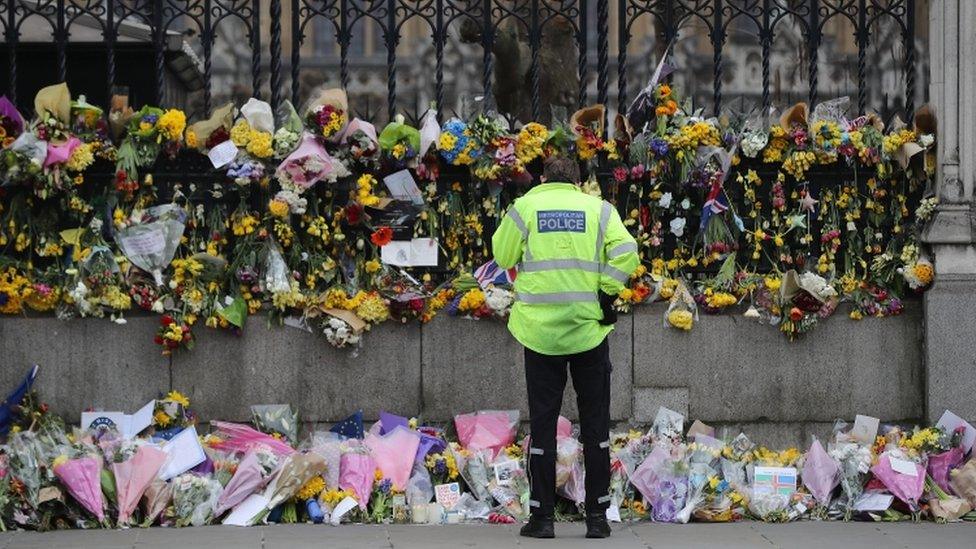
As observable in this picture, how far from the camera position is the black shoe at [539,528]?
801 cm

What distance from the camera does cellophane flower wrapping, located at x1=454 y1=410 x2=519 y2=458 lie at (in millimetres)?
9180

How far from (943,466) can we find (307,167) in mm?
3953

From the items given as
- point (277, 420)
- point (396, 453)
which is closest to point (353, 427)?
point (277, 420)

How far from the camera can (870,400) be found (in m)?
9.70

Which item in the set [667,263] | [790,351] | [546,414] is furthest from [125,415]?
[790,351]

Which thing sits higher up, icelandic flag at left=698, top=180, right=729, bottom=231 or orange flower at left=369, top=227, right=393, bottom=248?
icelandic flag at left=698, top=180, right=729, bottom=231

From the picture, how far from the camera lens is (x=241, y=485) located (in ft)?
27.7

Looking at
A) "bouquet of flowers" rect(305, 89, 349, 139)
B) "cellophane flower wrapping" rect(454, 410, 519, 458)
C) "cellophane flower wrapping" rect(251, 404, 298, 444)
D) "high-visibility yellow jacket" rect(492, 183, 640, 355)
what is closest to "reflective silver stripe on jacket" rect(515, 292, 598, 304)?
"high-visibility yellow jacket" rect(492, 183, 640, 355)

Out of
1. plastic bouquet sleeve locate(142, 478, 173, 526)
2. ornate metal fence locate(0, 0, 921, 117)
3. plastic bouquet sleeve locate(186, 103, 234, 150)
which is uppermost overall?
ornate metal fence locate(0, 0, 921, 117)

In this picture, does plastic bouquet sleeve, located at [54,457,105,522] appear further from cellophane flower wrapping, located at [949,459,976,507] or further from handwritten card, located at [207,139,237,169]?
cellophane flower wrapping, located at [949,459,976,507]

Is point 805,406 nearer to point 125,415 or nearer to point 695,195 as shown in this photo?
point 695,195

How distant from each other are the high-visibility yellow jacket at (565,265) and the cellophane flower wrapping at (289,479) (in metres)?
1.42

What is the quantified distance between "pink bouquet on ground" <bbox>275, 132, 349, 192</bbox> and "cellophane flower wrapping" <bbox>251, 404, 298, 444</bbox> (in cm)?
128

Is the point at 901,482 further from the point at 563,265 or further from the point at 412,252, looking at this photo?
the point at 412,252
